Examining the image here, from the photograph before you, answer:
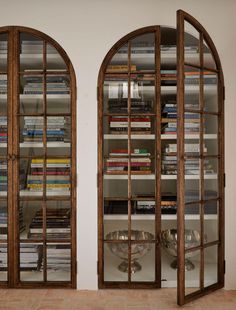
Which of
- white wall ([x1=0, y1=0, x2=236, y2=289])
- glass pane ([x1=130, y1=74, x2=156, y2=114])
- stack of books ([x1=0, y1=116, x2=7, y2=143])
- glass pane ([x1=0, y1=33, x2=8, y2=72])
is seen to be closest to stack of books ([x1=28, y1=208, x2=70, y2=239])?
white wall ([x1=0, y1=0, x2=236, y2=289])

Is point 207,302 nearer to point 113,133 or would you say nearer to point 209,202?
point 209,202

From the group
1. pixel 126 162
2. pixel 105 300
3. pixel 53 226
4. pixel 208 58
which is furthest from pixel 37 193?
pixel 208 58

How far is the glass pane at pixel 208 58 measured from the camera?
288cm

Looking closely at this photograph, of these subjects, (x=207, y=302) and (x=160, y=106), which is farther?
(x=160, y=106)

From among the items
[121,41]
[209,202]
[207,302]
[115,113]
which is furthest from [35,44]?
[207,302]

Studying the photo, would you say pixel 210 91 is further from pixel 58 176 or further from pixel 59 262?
pixel 59 262

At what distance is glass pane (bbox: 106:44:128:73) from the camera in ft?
9.66

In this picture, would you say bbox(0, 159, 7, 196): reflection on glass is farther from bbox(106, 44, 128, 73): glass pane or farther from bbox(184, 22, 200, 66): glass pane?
bbox(184, 22, 200, 66): glass pane

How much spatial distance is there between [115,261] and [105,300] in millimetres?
358

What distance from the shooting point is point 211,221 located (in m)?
2.91

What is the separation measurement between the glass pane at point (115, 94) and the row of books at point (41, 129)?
39 centimetres

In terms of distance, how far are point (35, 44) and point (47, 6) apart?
346 millimetres

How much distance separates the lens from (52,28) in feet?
9.60

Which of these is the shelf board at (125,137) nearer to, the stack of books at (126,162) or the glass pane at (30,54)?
the stack of books at (126,162)
